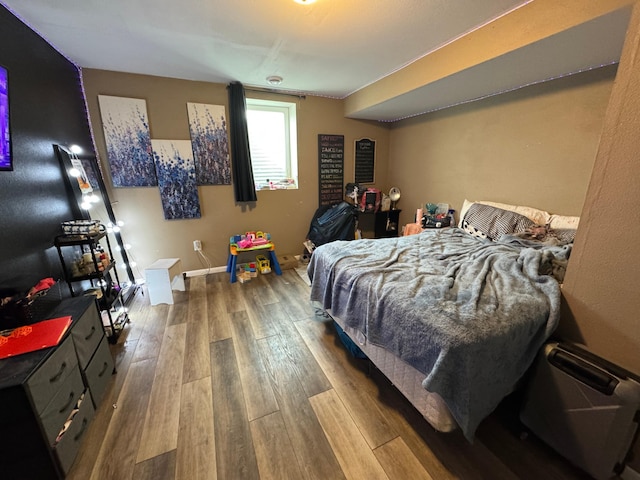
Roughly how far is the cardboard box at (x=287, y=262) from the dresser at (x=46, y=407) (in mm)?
2248

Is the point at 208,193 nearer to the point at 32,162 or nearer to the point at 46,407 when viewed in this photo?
the point at 32,162

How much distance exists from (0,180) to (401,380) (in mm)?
2462

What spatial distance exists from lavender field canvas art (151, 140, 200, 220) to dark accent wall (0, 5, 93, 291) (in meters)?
0.80

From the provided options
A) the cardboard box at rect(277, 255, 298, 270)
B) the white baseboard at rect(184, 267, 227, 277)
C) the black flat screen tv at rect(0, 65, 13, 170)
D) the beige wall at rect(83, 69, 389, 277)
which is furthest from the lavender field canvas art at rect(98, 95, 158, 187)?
the cardboard box at rect(277, 255, 298, 270)

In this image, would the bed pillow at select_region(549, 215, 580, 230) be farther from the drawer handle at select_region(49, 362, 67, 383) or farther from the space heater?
the drawer handle at select_region(49, 362, 67, 383)

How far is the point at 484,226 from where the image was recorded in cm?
241

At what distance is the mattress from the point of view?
1132mm

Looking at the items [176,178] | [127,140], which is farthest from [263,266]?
[127,140]

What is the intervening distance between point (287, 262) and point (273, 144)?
66.0 inches

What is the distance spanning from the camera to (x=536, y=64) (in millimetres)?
1842

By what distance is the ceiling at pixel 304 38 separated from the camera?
156 cm

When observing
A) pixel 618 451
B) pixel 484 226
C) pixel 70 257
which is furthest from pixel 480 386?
pixel 70 257

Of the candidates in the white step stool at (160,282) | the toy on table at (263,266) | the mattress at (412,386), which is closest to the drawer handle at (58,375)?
the white step stool at (160,282)

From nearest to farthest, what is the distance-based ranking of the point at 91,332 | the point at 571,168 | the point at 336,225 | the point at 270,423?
1. the point at 270,423
2. the point at 91,332
3. the point at 571,168
4. the point at 336,225
